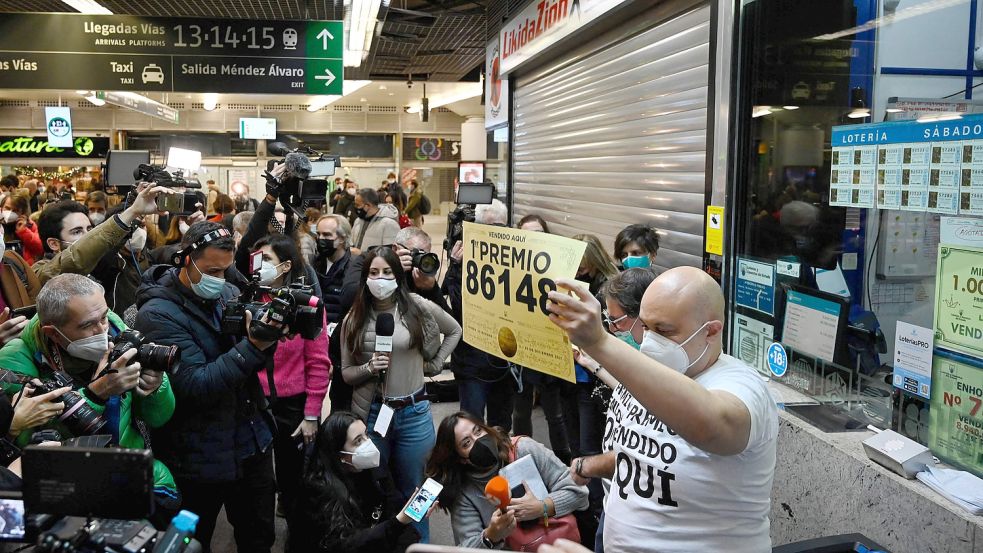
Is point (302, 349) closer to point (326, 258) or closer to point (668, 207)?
point (326, 258)

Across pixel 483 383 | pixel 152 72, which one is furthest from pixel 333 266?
pixel 152 72

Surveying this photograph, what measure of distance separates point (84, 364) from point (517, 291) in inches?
62.0

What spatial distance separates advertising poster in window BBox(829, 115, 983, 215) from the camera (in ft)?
8.92

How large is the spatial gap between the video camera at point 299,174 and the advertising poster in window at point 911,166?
111 inches

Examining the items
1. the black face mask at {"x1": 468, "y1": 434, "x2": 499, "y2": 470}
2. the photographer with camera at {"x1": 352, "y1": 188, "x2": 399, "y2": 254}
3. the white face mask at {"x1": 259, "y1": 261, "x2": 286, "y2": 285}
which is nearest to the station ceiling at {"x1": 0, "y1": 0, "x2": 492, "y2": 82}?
the photographer with camera at {"x1": 352, "y1": 188, "x2": 399, "y2": 254}

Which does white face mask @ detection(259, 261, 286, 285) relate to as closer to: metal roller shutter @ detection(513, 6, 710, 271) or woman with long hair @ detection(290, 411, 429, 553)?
woman with long hair @ detection(290, 411, 429, 553)

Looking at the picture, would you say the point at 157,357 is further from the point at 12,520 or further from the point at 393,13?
the point at 393,13

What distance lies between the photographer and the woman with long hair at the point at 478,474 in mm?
3277

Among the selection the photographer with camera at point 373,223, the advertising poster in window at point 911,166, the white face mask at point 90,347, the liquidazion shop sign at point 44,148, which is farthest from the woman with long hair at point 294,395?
the liquidazion shop sign at point 44,148

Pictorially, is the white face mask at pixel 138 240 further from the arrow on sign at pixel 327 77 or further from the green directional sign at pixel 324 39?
the green directional sign at pixel 324 39

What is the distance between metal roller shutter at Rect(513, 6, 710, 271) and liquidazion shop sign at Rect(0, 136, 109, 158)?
17763 millimetres

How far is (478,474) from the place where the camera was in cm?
339

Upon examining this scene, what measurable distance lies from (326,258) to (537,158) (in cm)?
314

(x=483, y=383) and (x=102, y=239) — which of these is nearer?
(x=102, y=239)
